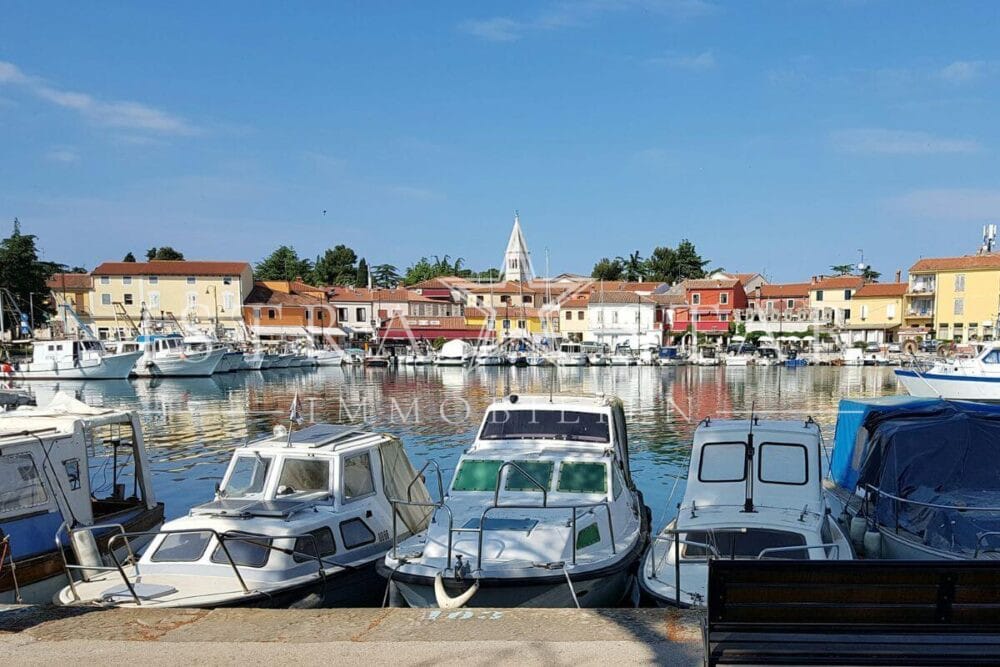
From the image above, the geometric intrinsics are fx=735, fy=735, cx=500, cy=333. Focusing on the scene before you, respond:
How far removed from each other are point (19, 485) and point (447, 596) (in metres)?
7.07

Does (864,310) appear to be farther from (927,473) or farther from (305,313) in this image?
(927,473)

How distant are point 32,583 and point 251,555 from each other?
3561 mm

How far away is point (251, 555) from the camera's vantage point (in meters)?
9.96

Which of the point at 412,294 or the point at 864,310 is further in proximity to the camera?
the point at 412,294

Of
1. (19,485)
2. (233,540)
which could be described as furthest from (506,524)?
(19,485)

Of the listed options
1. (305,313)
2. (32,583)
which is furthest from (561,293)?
(32,583)

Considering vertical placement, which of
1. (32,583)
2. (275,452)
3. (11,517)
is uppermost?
(275,452)

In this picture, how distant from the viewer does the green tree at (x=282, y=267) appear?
14238cm

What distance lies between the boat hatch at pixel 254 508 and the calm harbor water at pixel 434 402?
666 centimetres

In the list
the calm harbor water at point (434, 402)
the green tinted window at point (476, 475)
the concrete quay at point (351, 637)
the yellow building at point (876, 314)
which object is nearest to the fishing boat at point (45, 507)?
the concrete quay at point (351, 637)

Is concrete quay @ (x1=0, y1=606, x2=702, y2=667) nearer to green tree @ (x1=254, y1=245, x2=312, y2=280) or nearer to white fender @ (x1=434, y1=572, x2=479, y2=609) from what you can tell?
white fender @ (x1=434, y1=572, x2=479, y2=609)

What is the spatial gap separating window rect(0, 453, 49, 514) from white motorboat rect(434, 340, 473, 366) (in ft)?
Result: 244

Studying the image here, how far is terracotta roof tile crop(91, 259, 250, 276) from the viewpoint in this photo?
101312 mm

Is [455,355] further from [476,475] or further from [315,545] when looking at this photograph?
[315,545]
